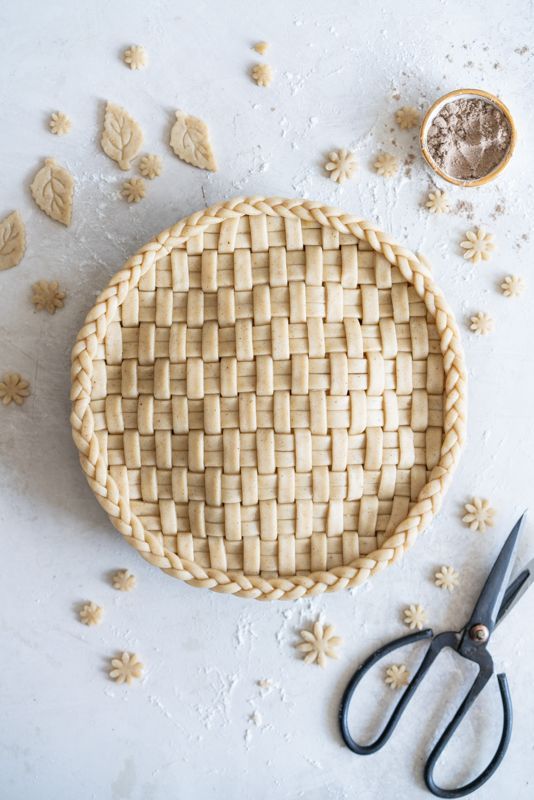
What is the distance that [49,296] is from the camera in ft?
3.85

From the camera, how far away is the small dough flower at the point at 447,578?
1150 mm

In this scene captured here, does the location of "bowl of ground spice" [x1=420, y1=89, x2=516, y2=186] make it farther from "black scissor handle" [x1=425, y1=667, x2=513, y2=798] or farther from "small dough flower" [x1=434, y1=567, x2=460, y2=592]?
"black scissor handle" [x1=425, y1=667, x2=513, y2=798]

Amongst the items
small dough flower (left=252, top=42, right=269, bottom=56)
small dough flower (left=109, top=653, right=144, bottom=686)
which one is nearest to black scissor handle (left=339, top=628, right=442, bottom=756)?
small dough flower (left=109, top=653, right=144, bottom=686)

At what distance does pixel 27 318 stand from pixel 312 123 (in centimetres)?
50

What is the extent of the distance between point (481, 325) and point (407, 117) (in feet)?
1.03

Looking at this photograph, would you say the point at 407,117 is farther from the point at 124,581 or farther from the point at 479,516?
the point at 124,581

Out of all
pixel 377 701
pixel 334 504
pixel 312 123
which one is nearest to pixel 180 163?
pixel 312 123

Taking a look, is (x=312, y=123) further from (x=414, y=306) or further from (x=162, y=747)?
(x=162, y=747)

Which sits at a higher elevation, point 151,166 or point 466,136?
point 466,136

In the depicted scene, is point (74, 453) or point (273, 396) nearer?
point (273, 396)

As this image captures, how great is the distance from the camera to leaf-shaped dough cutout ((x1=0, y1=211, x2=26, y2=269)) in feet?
3.87

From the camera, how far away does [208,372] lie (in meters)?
1.08

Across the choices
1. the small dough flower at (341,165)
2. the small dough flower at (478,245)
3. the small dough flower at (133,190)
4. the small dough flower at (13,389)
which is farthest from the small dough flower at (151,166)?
the small dough flower at (478,245)

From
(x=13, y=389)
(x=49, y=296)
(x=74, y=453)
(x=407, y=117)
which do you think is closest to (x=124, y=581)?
(x=74, y=453)
